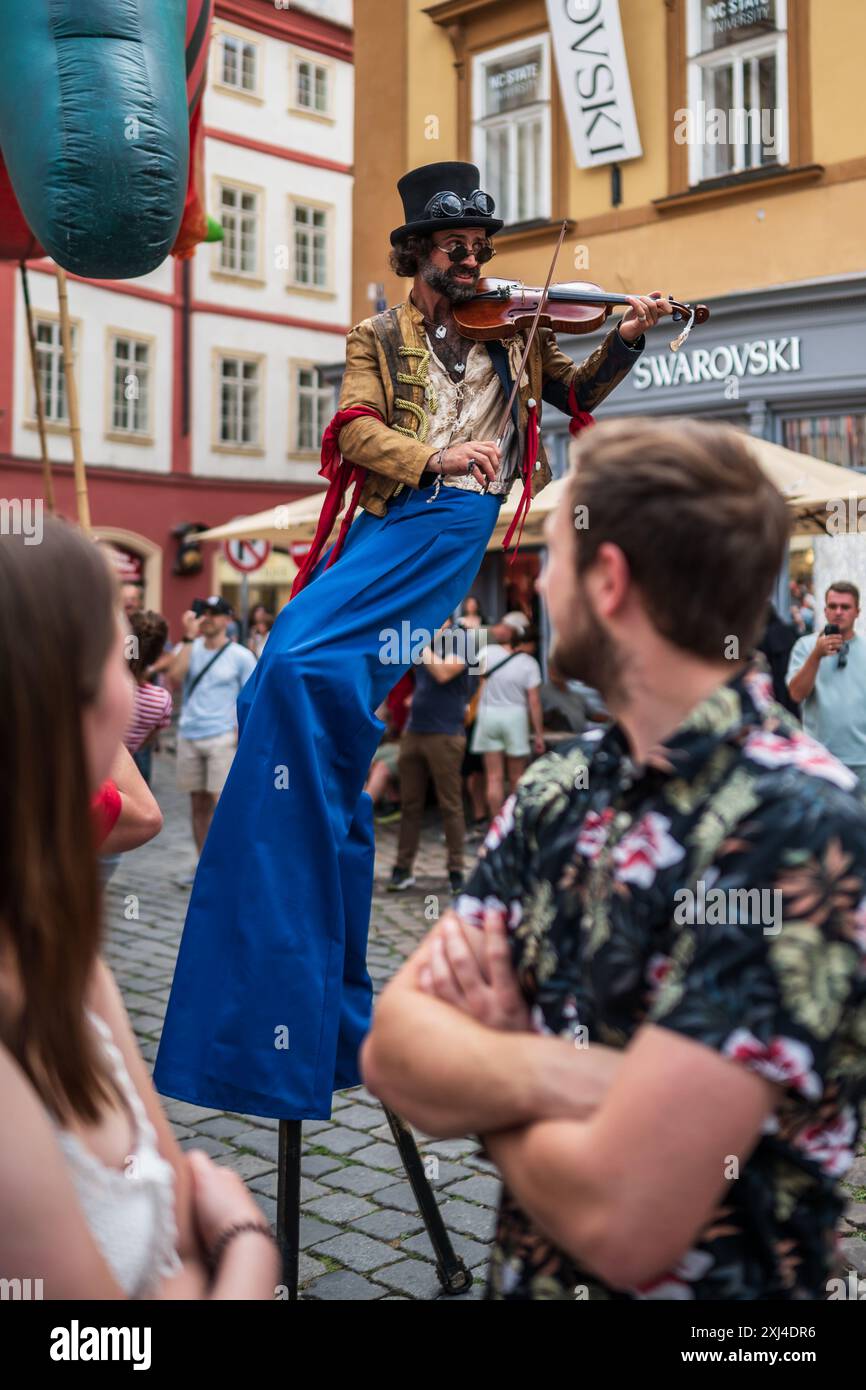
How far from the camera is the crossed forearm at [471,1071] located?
130 centimetres

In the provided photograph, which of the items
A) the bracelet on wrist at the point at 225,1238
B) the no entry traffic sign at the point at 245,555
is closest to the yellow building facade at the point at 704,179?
the no entry traffic sign at the point at 245,555

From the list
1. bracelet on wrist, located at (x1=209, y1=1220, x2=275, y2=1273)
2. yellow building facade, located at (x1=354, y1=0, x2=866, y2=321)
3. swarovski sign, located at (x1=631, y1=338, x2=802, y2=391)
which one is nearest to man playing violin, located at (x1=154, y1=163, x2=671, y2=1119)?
bracelet on wrist, located at (x1=209, y1=1220, x2=275, y2=1273)

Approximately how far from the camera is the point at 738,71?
40.8 ft

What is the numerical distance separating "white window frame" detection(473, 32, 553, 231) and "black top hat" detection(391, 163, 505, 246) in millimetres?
11028

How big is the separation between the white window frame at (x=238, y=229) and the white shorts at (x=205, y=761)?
19914 millimetres

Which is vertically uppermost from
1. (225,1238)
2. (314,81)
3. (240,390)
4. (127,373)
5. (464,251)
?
(314,81)

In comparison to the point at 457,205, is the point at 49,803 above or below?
below

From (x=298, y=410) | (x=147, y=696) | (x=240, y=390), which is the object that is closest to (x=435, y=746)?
(x=147, y=696)

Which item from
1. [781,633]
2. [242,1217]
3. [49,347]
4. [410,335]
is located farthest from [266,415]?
[242,1217]

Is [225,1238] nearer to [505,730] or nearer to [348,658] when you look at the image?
[348,658]

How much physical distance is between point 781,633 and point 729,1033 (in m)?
5.50

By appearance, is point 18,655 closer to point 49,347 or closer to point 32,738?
point 32,738

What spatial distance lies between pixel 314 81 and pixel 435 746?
2235cm

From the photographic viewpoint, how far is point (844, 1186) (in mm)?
3598
